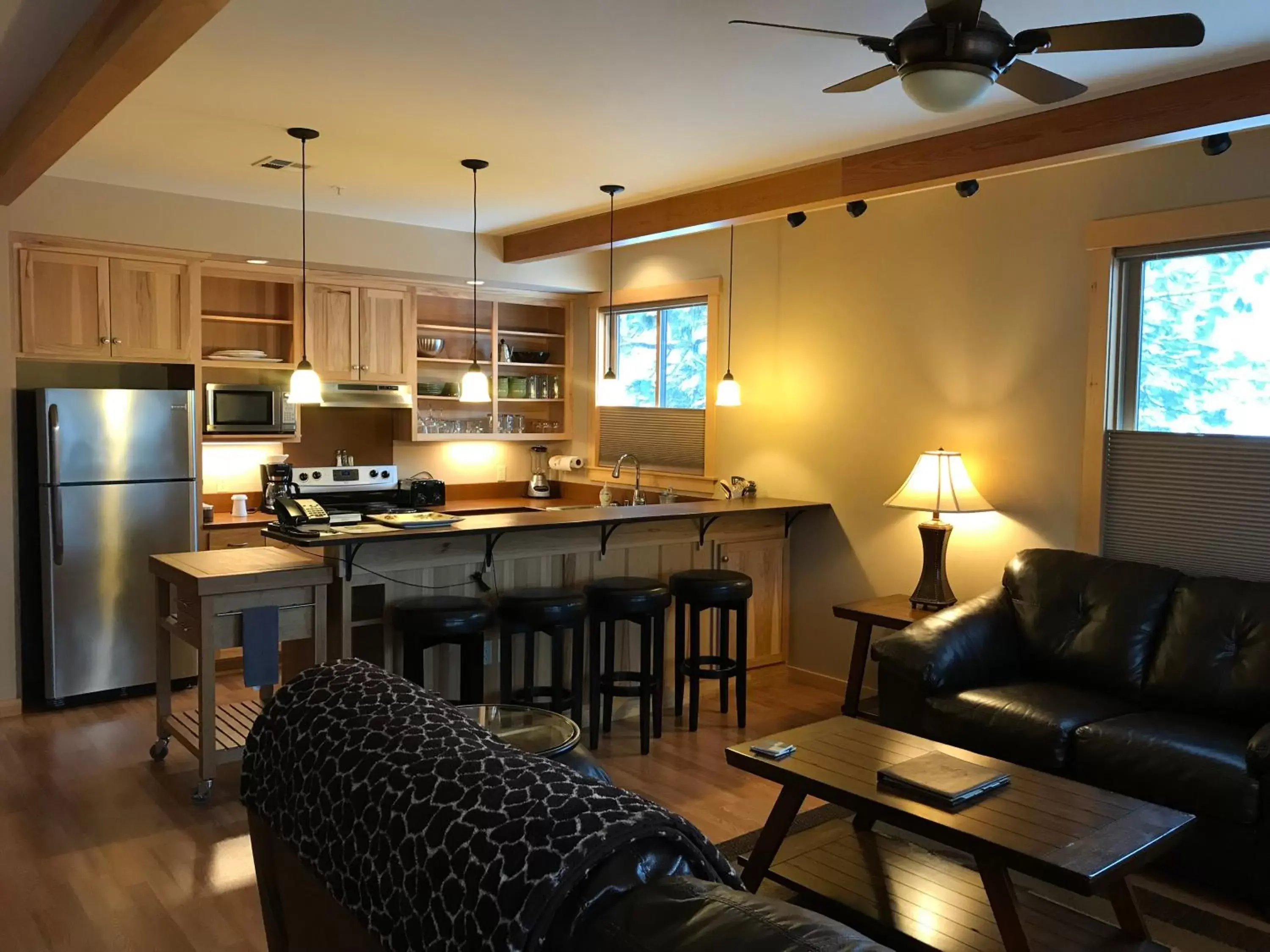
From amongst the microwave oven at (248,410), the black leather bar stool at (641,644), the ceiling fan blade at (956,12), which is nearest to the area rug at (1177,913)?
the black leather bar stool at (641,644)

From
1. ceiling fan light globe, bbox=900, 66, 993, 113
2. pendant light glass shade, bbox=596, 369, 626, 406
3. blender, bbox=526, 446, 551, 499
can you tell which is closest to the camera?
ceiling fan light globe, bbox=900, 66, 993, 113

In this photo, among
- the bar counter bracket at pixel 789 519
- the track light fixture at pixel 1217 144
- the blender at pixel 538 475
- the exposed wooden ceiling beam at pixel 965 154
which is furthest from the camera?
the blender at pixel 538 475

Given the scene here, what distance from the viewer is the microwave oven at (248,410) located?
573cm

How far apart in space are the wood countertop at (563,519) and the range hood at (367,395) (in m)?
0.83

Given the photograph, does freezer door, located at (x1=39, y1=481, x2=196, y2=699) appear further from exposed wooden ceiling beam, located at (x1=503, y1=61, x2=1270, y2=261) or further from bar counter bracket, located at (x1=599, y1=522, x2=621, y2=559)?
exposed wooden ceiling beam, located at (x1=503, y1=61, x2=1270, y2=261)

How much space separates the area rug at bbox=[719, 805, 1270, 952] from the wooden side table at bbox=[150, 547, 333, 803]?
1.93 meters

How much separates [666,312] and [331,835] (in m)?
5.26

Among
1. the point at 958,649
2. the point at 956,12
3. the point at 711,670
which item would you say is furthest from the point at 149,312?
the point at 956,12

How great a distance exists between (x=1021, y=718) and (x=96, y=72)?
366 centimetres

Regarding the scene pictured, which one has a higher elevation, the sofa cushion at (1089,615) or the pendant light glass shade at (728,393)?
the pendant light glass shade at (728,393)

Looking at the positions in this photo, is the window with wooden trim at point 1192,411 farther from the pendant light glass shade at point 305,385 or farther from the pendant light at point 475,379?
the pendant light glass shade at point 305,385

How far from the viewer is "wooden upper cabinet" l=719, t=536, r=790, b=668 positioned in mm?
5492

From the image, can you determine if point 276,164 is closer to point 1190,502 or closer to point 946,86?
point 946,86

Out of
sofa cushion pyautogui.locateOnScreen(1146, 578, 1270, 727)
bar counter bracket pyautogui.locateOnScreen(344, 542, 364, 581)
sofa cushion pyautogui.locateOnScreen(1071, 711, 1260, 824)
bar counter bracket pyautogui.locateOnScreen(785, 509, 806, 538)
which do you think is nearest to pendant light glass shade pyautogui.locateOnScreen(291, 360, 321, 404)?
bar counter bracket pyautogui.locateOnScreen(344, 542, 364, 581)
